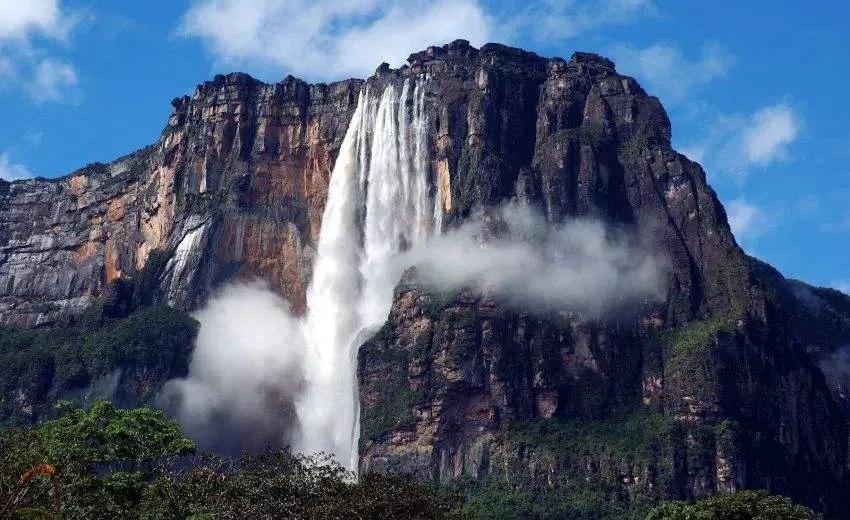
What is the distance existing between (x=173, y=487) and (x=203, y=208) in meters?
79.3

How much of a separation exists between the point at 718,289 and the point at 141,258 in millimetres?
55832

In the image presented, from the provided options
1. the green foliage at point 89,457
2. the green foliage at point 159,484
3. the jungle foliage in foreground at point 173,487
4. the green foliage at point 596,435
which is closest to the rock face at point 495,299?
the green foliage at point 596,435

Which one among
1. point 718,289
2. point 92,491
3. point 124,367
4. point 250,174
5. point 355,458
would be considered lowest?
point 92,491

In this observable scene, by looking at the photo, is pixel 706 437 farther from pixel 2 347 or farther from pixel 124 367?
pixel 2 347

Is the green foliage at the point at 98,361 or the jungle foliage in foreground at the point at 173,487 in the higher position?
the green foliage at the point at 98,361

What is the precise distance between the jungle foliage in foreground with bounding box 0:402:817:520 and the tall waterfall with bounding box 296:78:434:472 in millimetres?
57136

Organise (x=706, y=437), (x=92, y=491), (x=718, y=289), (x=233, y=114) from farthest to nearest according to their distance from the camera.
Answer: (x=233, y=114) < (x=718, y=289) < (x=706, y=437) < (x=92, y=491)

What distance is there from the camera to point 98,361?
122 metres

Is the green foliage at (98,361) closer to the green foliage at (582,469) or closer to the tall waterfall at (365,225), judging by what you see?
the tall waterfall at (365,225)

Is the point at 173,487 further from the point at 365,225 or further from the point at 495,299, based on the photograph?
the point at 365,225

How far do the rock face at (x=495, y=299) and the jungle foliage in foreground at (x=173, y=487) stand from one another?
40.5 m

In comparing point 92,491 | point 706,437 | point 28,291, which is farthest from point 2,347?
point 92,491

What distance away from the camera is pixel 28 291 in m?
142

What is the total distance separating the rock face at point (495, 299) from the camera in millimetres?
107812
